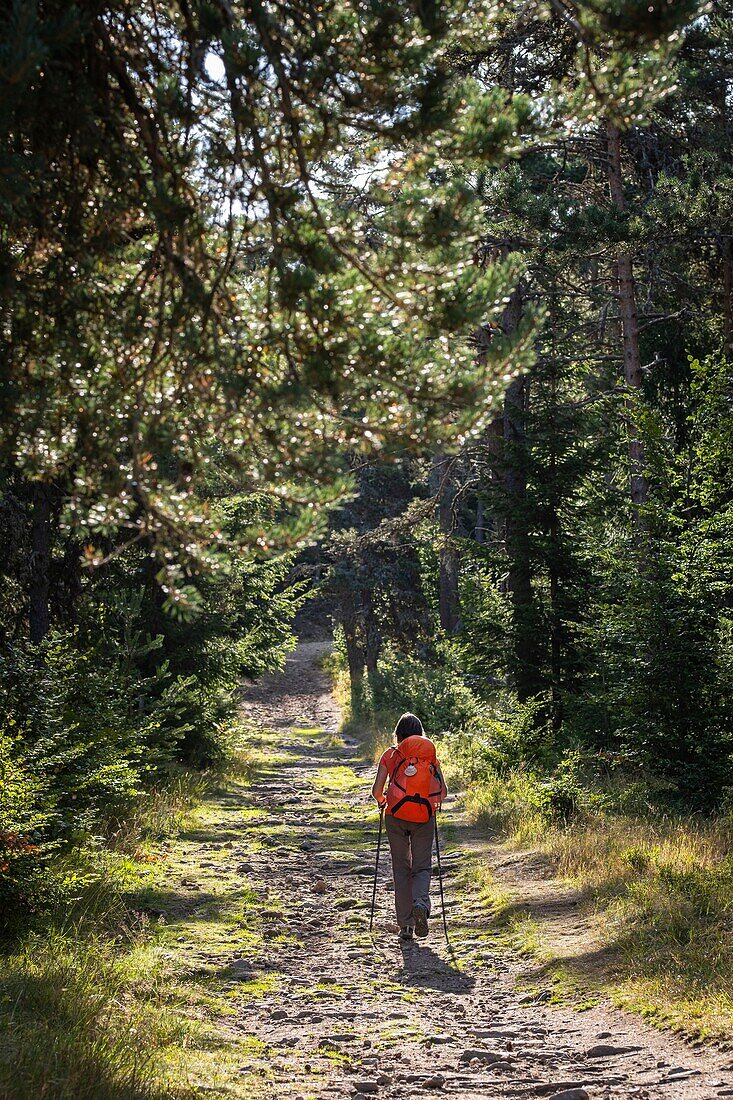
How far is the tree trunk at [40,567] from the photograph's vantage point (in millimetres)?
12602

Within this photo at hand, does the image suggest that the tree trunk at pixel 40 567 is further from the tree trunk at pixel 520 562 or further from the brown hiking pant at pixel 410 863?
the tree trunk at pixel 520 562

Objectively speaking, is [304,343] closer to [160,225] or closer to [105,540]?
[160,225]

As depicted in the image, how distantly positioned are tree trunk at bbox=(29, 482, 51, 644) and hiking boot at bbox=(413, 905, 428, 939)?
5471mm

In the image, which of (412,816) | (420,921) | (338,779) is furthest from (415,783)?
(338,779)

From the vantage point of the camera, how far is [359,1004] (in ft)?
26.3

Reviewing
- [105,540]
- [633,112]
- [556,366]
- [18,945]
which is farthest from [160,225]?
[556,366]

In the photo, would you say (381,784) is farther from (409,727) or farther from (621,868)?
(621,868)

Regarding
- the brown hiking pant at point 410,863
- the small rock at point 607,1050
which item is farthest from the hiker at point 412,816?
the small rock at point 607,1050

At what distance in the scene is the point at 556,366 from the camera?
16219 millimetres

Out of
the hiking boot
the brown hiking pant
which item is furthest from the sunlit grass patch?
the hiking boot

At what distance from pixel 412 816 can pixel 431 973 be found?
166 centimetres

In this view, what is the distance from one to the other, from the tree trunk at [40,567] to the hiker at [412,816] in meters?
4.75

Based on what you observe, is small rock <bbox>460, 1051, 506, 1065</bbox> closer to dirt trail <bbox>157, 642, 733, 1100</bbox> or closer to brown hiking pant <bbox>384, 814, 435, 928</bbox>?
dirt trail <bbox>157, 642, 733, 1100</bbox>

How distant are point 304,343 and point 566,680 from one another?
12.1m
